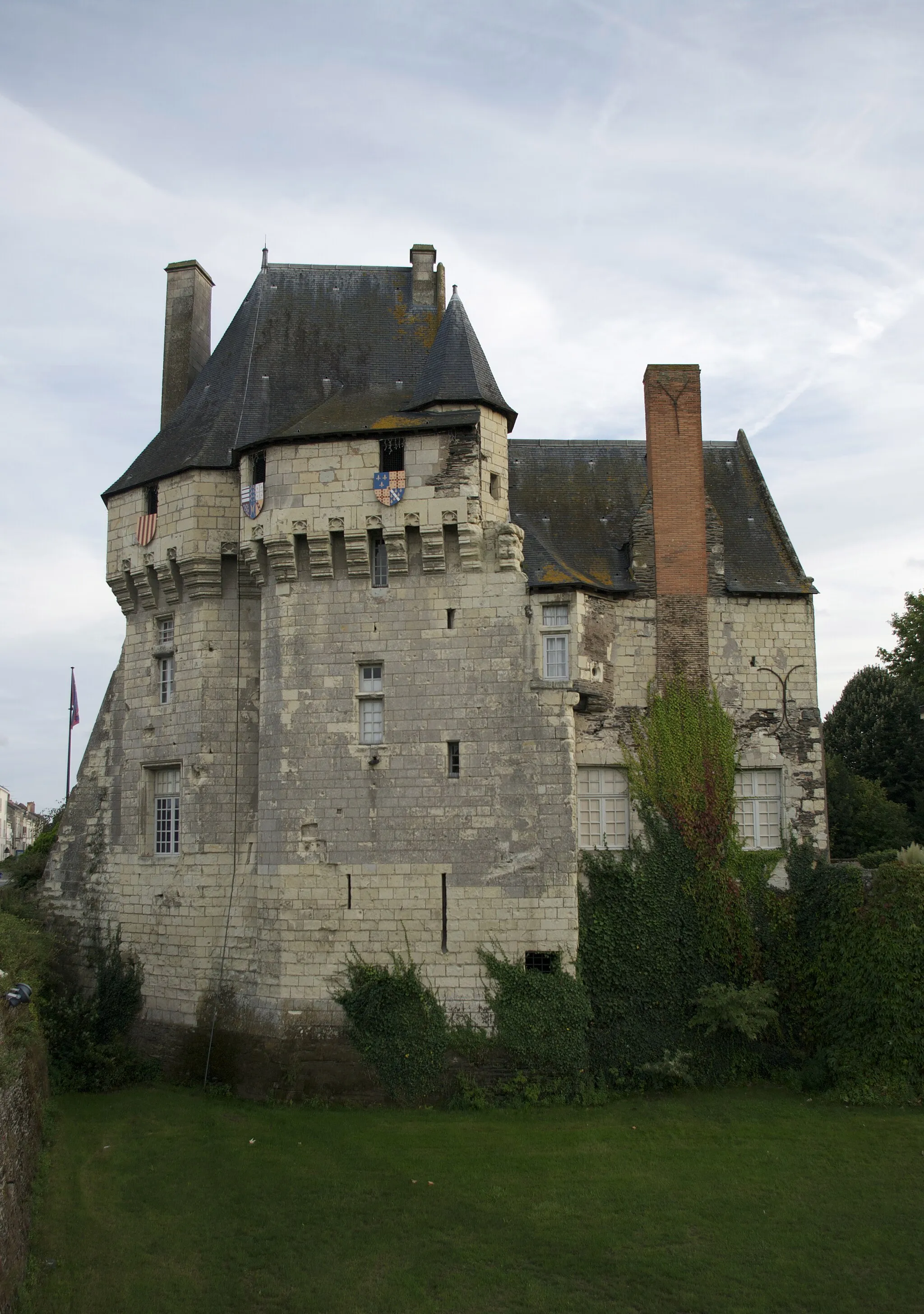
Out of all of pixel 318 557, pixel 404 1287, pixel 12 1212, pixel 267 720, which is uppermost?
pixel 318 557

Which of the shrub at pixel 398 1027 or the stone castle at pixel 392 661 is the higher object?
the stone castle at pixel 392 661

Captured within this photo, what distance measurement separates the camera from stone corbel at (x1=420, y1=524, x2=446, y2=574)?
62.4 ft

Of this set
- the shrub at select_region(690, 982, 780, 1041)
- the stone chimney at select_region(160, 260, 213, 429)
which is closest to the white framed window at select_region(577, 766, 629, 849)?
the shrub at select_region(690, 982, 780, 1041)

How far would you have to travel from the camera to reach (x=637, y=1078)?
1788 cm

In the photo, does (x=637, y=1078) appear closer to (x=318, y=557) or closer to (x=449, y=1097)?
(x=449, y=1097)

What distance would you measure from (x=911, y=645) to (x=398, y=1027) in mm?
23349

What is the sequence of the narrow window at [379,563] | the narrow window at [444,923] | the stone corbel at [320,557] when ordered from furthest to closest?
the narrow window at [379,563], the stone corbel at [320,557], the narrow window at [444,923]

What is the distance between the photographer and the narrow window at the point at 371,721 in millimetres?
19016

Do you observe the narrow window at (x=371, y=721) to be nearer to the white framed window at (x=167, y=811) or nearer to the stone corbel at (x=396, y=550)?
the stone corbel at (x=396, y=550)

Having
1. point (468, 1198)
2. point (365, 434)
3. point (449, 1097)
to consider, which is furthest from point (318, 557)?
point (468, 1198)

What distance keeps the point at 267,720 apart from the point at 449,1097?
703cm

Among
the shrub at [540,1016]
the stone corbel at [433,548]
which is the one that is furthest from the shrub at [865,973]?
the stone corbel at [433,548]

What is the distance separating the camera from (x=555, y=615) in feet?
63.8

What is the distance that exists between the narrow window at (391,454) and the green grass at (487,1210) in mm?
10894
